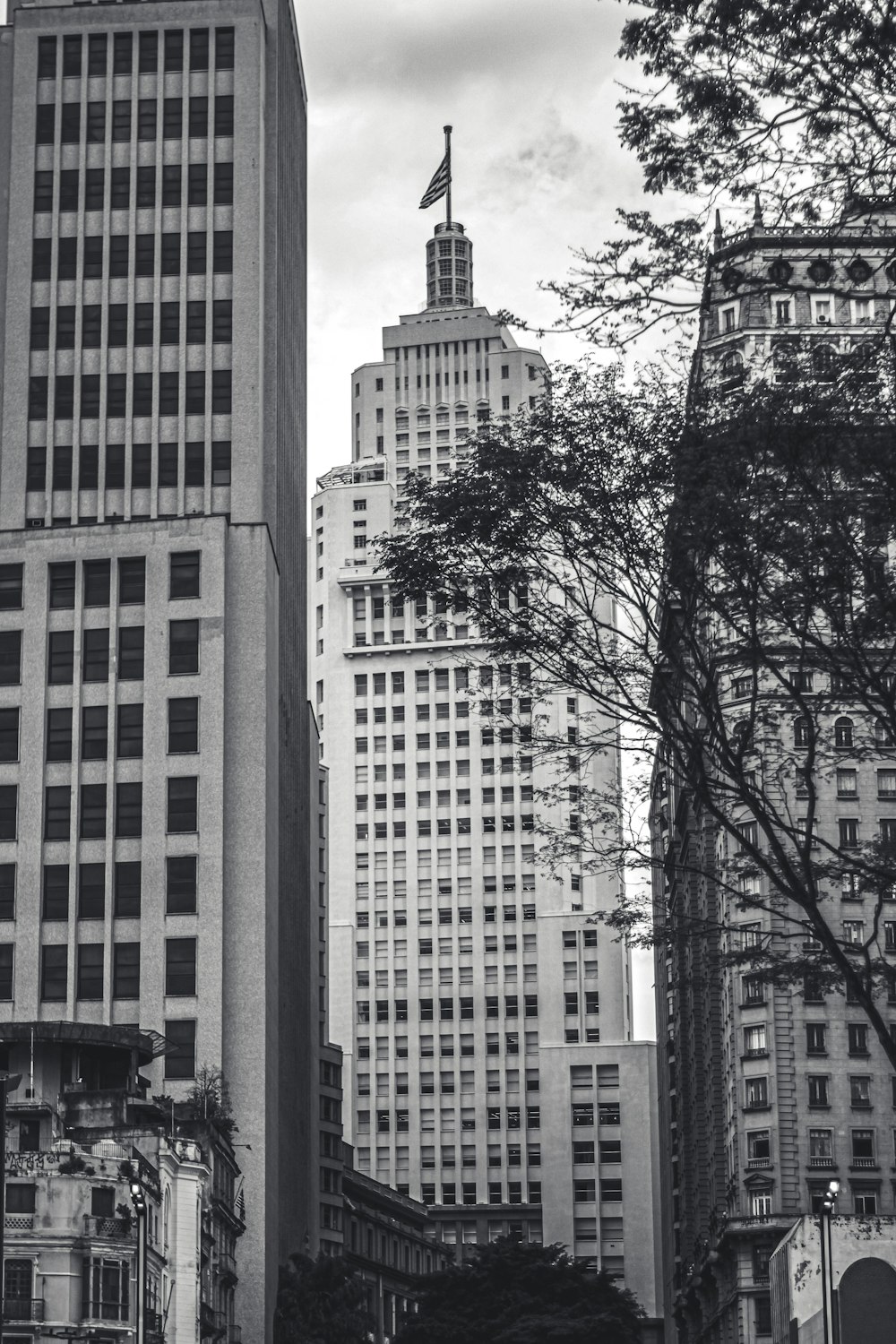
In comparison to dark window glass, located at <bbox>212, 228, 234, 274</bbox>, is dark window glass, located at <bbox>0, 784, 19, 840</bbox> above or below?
below

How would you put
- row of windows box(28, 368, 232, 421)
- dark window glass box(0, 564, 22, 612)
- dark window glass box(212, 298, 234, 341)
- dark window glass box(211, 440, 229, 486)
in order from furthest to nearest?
dark window glass box(212, 298, 234, 341) → row of windows box(28, 368, 232, 421) → dark window glass box(211, 440, 229, 486) → dark window glass box(0, 564, 22, 612)

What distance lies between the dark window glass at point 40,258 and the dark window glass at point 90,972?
38454 mm

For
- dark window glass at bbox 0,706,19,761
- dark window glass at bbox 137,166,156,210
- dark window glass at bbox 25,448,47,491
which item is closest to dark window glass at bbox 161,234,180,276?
dark window glass at bbox 137,166,156,210

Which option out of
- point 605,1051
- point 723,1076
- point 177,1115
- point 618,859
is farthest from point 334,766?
point 618,859

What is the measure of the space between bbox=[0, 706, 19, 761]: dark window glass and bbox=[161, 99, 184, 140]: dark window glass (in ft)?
113

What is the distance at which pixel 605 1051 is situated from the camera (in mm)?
171375

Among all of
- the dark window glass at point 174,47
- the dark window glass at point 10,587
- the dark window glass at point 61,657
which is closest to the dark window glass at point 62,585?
the dark window glass at point 61,657

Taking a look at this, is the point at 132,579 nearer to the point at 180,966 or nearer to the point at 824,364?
the point at 180,966

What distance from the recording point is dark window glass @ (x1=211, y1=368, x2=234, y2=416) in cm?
10756

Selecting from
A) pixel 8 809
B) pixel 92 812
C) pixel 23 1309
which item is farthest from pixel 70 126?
pixel 23 1309

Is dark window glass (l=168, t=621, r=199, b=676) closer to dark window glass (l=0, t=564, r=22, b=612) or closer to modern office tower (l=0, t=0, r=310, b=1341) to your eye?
modern office tower (l=0, t=0, r=310, b=1341)

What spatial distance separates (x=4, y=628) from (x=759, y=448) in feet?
255

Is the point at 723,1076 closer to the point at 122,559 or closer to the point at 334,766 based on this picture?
the point at 122,559

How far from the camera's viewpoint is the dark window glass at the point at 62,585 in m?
101
